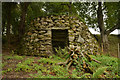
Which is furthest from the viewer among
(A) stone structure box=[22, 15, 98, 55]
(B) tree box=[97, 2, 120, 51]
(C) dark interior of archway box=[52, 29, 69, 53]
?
(B) tree box=[97, 2, 120, 51]

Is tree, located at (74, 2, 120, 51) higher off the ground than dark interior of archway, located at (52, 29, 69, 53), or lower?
higher

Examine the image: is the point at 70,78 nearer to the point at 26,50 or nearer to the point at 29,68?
the point at 29,68

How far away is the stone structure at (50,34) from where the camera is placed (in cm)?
731

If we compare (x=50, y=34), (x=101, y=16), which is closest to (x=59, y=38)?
(x=50, y=34)

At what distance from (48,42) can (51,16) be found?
1.88 metres

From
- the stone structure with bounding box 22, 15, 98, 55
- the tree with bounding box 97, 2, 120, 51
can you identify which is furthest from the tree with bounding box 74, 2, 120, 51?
the stone structure with bounding box 22, 15, 98, 55

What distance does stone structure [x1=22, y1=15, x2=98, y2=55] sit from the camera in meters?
7.31

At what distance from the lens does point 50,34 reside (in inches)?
290

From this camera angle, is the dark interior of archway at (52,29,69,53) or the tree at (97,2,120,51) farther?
the tree at (97,2,120,51)

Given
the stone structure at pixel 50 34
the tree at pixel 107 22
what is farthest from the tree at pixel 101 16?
the stone structure at pixel 50 34

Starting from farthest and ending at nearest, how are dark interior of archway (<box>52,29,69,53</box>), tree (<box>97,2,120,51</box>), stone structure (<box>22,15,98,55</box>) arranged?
tree (<box>97,2,120,51</box>)
dark interior of archway (<box>52,29,69,53</box>)
stone structure (<box>22,15,98,55</box>)

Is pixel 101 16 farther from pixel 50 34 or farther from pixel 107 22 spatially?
pixel 50 34

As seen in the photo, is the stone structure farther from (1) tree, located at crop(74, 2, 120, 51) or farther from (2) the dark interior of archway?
(1) tree, located at crop(74, 2, 120, 51)

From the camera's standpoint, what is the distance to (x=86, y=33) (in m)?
8.18
